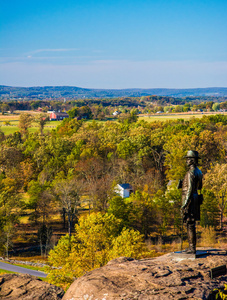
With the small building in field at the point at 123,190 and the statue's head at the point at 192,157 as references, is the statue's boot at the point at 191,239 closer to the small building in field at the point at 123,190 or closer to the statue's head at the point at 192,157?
the statue's head at the point at 192,157

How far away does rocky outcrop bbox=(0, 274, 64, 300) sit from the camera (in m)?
11.7

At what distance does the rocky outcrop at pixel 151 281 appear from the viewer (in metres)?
10.2

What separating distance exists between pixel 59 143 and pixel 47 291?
72.1 meters

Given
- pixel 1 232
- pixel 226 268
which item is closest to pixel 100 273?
pixel 226 268

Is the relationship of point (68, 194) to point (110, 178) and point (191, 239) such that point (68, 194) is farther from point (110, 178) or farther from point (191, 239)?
point (191, 239)

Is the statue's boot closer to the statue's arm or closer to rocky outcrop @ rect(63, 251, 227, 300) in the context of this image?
rocky outcrop @ rect(63, 251, 227, 300)

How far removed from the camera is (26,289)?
1216cm

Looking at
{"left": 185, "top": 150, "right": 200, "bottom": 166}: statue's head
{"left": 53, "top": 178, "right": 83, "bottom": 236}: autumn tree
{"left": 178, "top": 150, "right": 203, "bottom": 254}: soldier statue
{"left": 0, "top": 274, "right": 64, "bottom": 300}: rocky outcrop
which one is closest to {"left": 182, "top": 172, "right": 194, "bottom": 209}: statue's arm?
{"left": 178, "top": 150, "right": 203, "bottom": 254}: soldier statue

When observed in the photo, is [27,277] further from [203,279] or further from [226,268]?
[226,268]

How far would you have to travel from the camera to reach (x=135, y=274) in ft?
37.3

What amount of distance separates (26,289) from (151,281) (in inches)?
183

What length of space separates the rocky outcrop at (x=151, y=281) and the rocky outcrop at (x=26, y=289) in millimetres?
1156

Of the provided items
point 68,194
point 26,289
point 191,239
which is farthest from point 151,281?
point 68,194

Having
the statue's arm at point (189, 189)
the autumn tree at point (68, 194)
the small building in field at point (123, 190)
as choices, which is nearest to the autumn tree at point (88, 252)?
the statue's arm at point (189, 189)
